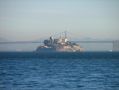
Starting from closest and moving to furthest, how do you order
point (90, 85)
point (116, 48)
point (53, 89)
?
point (53, 89) < point (90, 85) < point (116, 48)

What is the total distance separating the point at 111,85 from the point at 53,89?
3.76 m

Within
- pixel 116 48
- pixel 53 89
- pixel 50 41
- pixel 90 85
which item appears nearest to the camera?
pixel 53 89

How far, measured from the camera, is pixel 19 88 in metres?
23.6

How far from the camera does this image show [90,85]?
25.0 metres

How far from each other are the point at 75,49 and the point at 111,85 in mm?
113096

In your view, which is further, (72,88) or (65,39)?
(65,39)

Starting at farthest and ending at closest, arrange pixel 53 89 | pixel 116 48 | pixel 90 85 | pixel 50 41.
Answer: pixel 116 48
pixel 50 41
pixel 90 85
pixel 53 89

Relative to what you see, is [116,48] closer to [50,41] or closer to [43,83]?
[50,41]

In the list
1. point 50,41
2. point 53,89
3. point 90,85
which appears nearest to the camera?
point 53,89

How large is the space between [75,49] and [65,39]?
439 cm

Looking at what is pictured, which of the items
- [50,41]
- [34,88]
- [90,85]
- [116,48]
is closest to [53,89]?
[34,88]

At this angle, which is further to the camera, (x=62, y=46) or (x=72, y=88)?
(x=62, y=46)

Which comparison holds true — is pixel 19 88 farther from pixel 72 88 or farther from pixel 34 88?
pixel 72 88

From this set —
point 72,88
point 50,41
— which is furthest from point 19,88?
point 50,41
